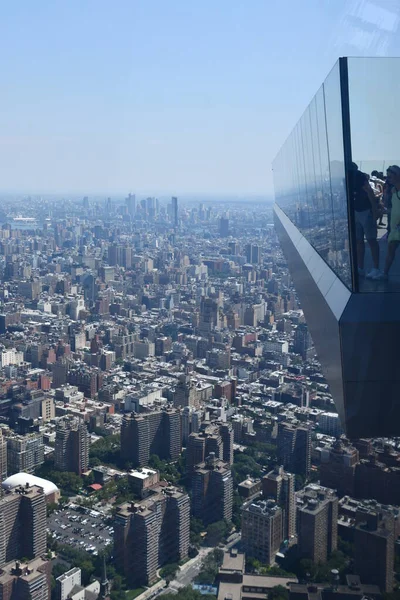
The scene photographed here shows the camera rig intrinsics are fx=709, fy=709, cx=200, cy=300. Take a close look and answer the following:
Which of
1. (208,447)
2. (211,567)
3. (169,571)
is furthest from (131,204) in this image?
(211,567)

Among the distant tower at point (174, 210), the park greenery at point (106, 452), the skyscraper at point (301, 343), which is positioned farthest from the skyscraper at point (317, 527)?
the distant tower at point (174, 210)

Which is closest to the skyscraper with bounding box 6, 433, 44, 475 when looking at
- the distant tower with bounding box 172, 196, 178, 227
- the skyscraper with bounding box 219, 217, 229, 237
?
the skyscraper with bounding box 219, 217, 229, 237

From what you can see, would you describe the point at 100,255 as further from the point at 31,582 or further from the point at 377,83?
the point at 377,83

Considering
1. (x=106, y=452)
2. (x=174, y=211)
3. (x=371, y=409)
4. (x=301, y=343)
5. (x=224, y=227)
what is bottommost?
(x=106, y=452)

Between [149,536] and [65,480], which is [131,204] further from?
[149,536]

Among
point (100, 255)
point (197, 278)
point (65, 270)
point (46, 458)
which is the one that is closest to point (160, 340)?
point (46, 458)

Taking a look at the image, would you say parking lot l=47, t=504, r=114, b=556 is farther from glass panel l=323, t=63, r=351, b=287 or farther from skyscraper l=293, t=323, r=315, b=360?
skyscraper l=293, t=323, r=315, b=360

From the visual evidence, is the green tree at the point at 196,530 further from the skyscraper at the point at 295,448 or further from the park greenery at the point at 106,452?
the park greenery at the point at 106,452
